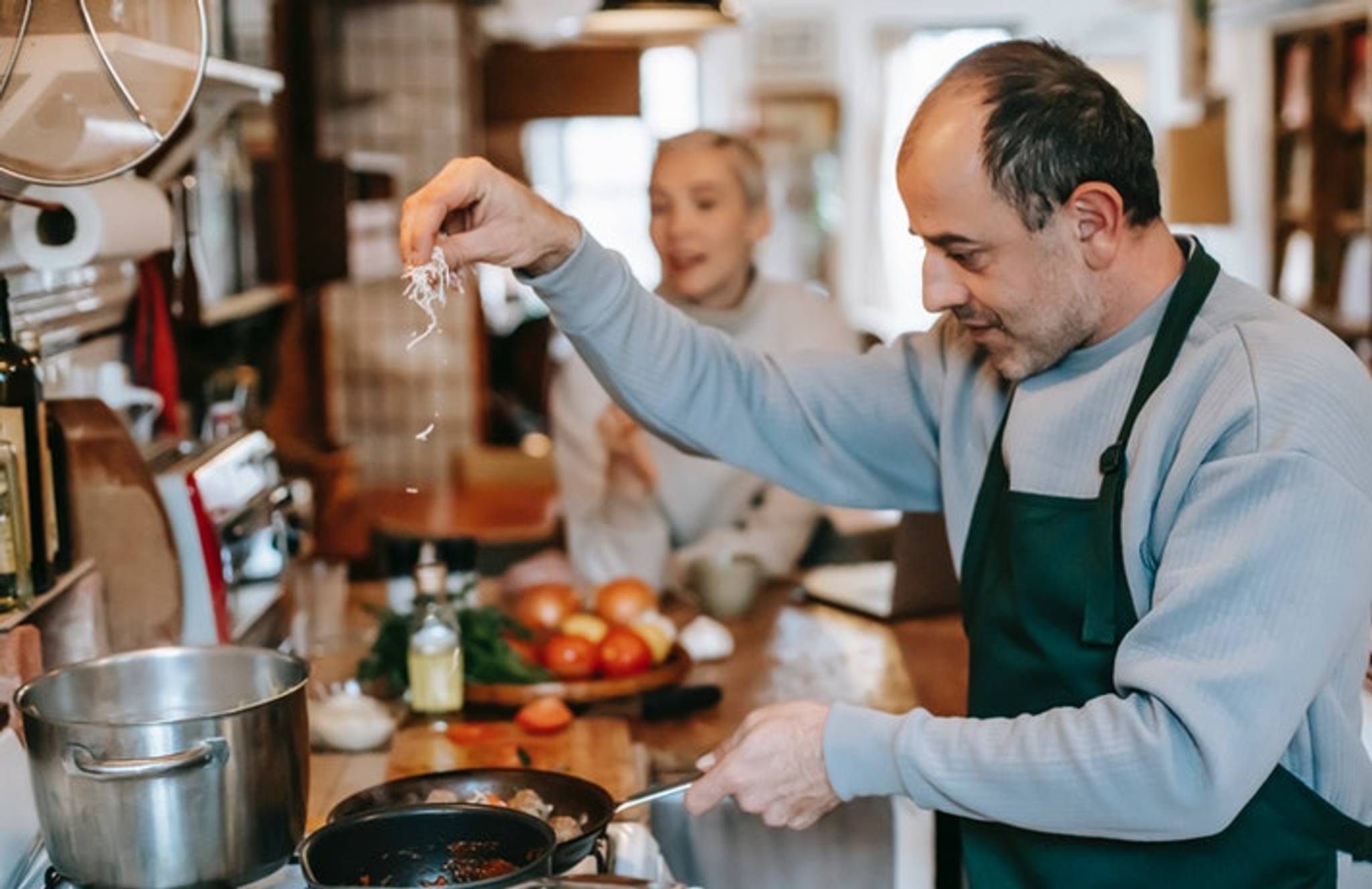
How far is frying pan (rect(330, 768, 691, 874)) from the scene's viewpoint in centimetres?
172

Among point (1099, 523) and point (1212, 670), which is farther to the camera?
point (1099, 523)

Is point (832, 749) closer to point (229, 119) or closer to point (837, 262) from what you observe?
point (229, 119)

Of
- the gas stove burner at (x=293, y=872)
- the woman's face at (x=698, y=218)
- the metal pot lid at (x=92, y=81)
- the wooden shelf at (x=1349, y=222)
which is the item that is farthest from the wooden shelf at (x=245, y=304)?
the wooden shelf at (x=1349, y=222)

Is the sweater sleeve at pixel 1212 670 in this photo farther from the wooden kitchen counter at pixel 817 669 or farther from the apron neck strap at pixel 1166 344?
the wooden kitchen counter at pixel 817 669

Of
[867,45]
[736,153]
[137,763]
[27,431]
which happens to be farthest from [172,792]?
[867,45]

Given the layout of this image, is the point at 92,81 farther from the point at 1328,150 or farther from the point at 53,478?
the point at 1328,150

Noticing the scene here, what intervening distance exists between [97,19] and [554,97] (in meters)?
4.50

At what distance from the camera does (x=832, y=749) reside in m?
1.61

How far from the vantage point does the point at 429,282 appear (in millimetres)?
1582

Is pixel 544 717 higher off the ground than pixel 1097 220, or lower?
lower

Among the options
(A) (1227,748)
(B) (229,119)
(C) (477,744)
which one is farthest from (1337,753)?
(B) (229,119)

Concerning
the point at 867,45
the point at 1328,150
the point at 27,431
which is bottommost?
the point at 27,431

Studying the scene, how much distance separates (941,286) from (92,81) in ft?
2.95

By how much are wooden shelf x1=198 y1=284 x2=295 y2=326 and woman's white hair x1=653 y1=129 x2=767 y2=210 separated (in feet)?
3.47
